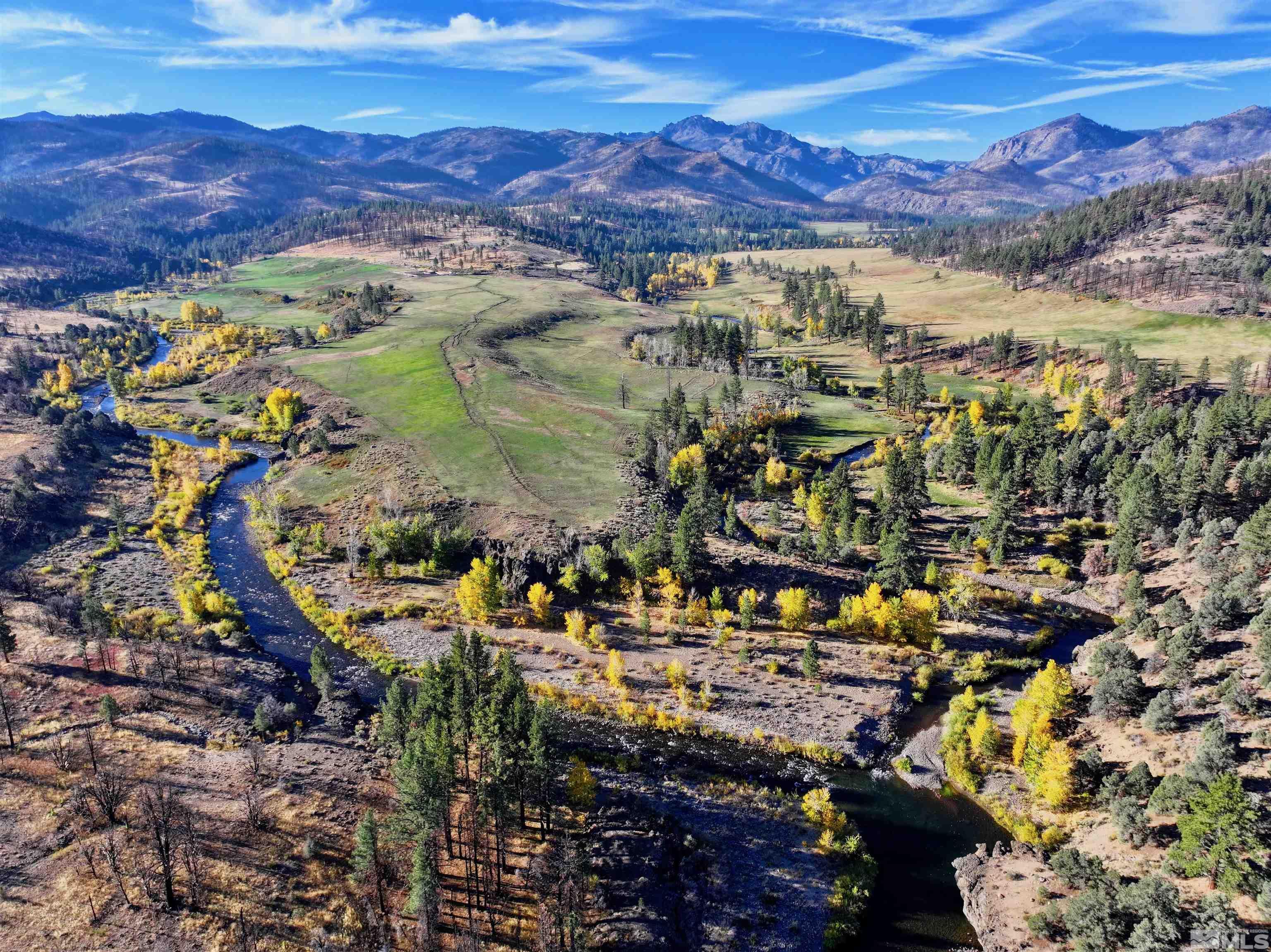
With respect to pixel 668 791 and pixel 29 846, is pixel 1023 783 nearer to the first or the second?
pixel 668 791

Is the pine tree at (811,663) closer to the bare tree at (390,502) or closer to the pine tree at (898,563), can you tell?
the pine tree at (898,563)

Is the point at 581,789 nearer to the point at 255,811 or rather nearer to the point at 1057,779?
the point at 255,811

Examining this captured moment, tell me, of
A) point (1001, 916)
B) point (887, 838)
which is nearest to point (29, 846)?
point (887, 838)

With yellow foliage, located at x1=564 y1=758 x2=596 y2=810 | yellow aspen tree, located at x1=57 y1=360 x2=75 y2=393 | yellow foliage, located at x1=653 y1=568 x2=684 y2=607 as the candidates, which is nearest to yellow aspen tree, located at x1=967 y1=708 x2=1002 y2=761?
yellow foliage, located at x1=564 y1=758 x2=596 y2=810

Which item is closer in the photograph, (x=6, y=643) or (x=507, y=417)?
(x=6, y=643)

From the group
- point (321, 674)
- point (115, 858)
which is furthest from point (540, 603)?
point (115, 858)

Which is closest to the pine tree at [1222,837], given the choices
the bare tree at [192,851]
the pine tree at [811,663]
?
the pine tree at [811,663]
